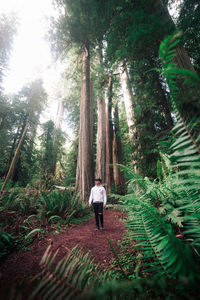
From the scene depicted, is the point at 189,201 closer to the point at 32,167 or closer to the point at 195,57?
the point at 195,57

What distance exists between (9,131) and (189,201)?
14.7 m

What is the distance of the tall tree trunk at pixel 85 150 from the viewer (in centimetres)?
571

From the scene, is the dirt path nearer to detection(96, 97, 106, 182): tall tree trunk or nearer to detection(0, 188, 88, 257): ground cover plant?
detection(0, 188, 88, 257): ground cover plant

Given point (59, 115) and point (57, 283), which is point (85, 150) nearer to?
point (57, 283)

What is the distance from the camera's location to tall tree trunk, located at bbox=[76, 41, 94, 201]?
5707 mm

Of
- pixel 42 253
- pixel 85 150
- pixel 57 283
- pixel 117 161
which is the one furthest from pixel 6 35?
pixel 57 283

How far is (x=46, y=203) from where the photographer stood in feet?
12.1

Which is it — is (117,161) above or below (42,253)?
above

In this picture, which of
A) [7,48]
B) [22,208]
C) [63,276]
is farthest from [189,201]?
[7,48]

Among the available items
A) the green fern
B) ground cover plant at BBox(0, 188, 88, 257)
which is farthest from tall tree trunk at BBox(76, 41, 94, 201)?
the green fern

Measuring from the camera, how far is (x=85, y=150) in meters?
6.14

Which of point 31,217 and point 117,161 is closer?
point 31,217

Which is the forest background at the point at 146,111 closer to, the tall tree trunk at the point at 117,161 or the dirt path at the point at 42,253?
the tall tree trunk at the point at 117,161

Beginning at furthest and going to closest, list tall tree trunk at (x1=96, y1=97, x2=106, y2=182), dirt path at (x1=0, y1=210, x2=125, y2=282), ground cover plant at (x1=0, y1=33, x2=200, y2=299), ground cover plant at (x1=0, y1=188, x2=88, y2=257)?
1. tall tree trunk at (x1=96, y1=97, x2=106, y2=182)
2. ground cover plant at (x1=0, y1=188, x2=88, y2=257)
3. dirt path at (x1=0, y1=210, x2=125, y2=282)
4. ground cover plant at (x1=0, y1=33, x2=200, y2=299)
